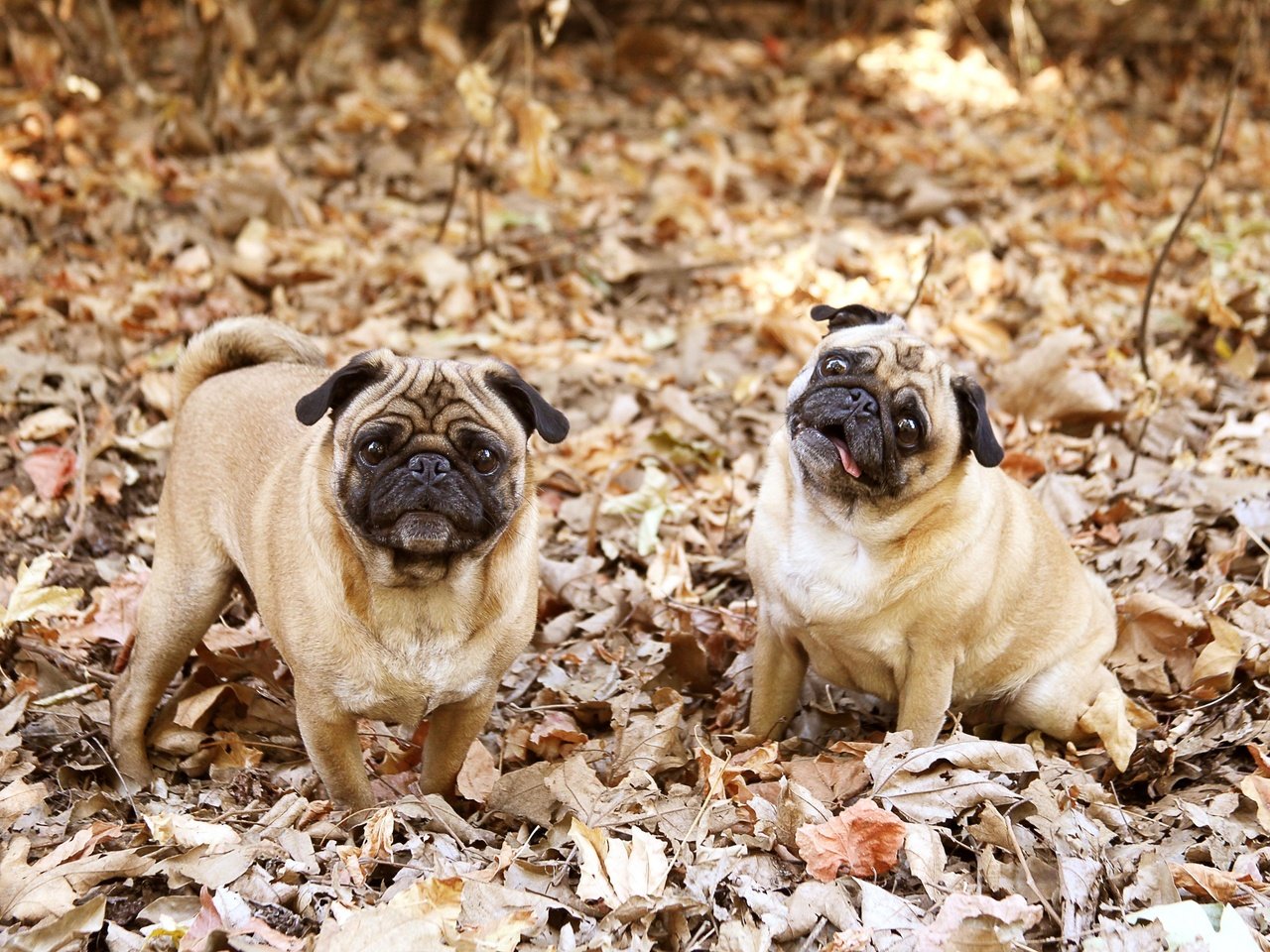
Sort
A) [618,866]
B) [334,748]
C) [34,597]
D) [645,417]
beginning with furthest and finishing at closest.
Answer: [645,417] → [34,597] → [334,748] → [618,866]

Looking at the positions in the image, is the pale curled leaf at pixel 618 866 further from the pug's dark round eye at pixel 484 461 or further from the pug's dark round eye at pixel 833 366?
the pug's dark round eye at pixel 833 366

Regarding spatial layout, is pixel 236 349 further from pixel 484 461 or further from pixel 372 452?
pixel 484 461

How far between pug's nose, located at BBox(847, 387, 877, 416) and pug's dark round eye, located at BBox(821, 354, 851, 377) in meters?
0.14

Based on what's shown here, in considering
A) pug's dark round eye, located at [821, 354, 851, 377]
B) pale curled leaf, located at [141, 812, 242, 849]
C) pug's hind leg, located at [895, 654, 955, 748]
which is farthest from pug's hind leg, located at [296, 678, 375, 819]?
pug's dark round eye, located at [821, 354, 851, 377]

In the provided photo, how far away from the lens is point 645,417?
23.6 ft

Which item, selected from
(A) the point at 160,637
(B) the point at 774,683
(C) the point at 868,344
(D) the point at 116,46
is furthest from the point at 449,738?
(D) the point at 116,46

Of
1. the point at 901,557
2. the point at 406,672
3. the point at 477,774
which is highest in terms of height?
the point at 901,557

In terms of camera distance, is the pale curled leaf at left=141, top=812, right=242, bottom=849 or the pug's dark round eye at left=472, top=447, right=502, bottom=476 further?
the pug's dark round eye at left=472, top=447, right=502, bottom=476

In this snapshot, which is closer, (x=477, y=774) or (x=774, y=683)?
(x=477, y=774)

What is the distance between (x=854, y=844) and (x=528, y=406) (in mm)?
1751

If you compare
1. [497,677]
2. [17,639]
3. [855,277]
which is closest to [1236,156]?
[855,277]

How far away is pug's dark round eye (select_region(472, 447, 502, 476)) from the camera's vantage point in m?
4.09

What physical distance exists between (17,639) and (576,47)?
8.80 metres

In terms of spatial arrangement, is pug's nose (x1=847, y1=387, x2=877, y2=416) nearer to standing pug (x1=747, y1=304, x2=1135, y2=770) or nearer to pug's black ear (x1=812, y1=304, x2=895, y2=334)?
standing pug (x1=747, y1=304, x2=1135, y2=770)
